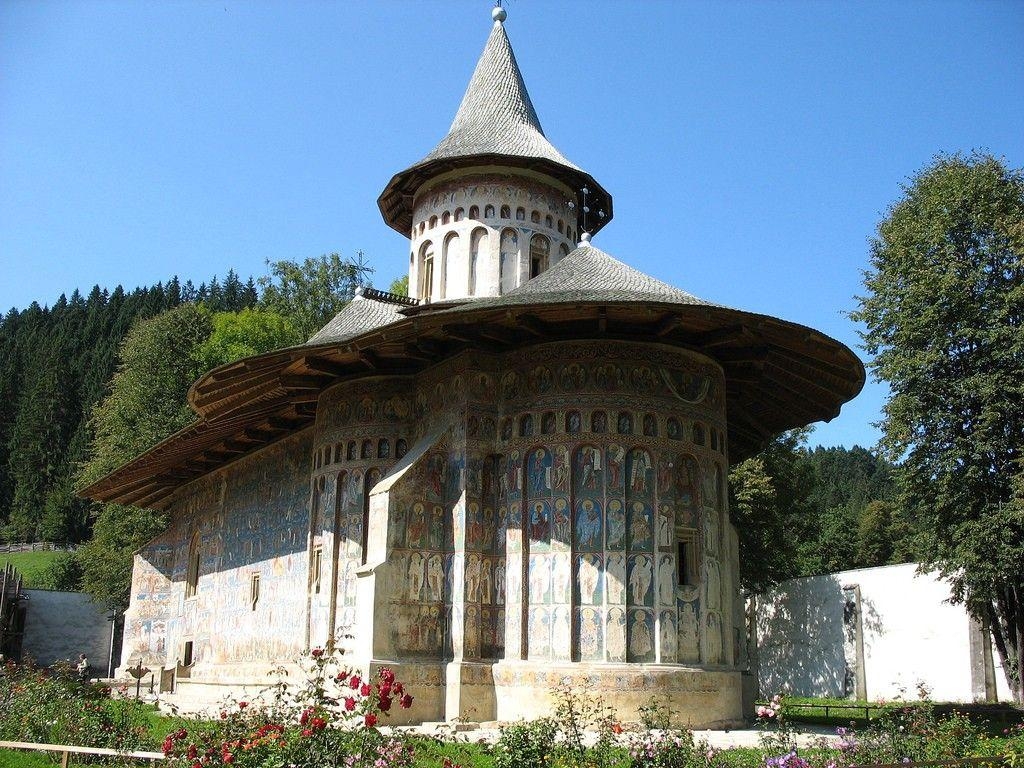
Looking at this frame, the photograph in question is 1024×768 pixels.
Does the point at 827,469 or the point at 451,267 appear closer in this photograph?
the point at 451,267

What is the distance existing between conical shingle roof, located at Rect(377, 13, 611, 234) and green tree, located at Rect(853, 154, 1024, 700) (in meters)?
6.36

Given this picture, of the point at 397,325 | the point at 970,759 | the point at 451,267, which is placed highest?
the point at 451,267

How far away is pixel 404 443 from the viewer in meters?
15.1

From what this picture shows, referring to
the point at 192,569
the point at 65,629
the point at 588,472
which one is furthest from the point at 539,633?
the point at 65,629

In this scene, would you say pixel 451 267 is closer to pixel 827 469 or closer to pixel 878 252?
pixel 878 252

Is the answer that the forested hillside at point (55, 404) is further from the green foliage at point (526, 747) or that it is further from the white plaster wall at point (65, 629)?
the green foliage at point (526, 747)

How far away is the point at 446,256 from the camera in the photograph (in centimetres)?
1869

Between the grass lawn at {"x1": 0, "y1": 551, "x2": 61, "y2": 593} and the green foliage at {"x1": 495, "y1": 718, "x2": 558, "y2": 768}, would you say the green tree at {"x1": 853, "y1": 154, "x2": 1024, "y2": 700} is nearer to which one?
the green foliage at {"x1": 495, "y1": 718, "x2": 558, "y2": 768}

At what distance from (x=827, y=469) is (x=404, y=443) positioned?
69145mm

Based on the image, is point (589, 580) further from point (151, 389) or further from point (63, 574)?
point (63, 574)

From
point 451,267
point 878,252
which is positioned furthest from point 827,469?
point 451,267

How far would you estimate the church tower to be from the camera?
18.4 m

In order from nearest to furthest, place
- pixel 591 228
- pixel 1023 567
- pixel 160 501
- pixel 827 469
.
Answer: pixel 1023 567, pixel 591 228, pixel 160 501, pixel 827 469

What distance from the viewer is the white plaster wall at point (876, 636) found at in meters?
22.9
